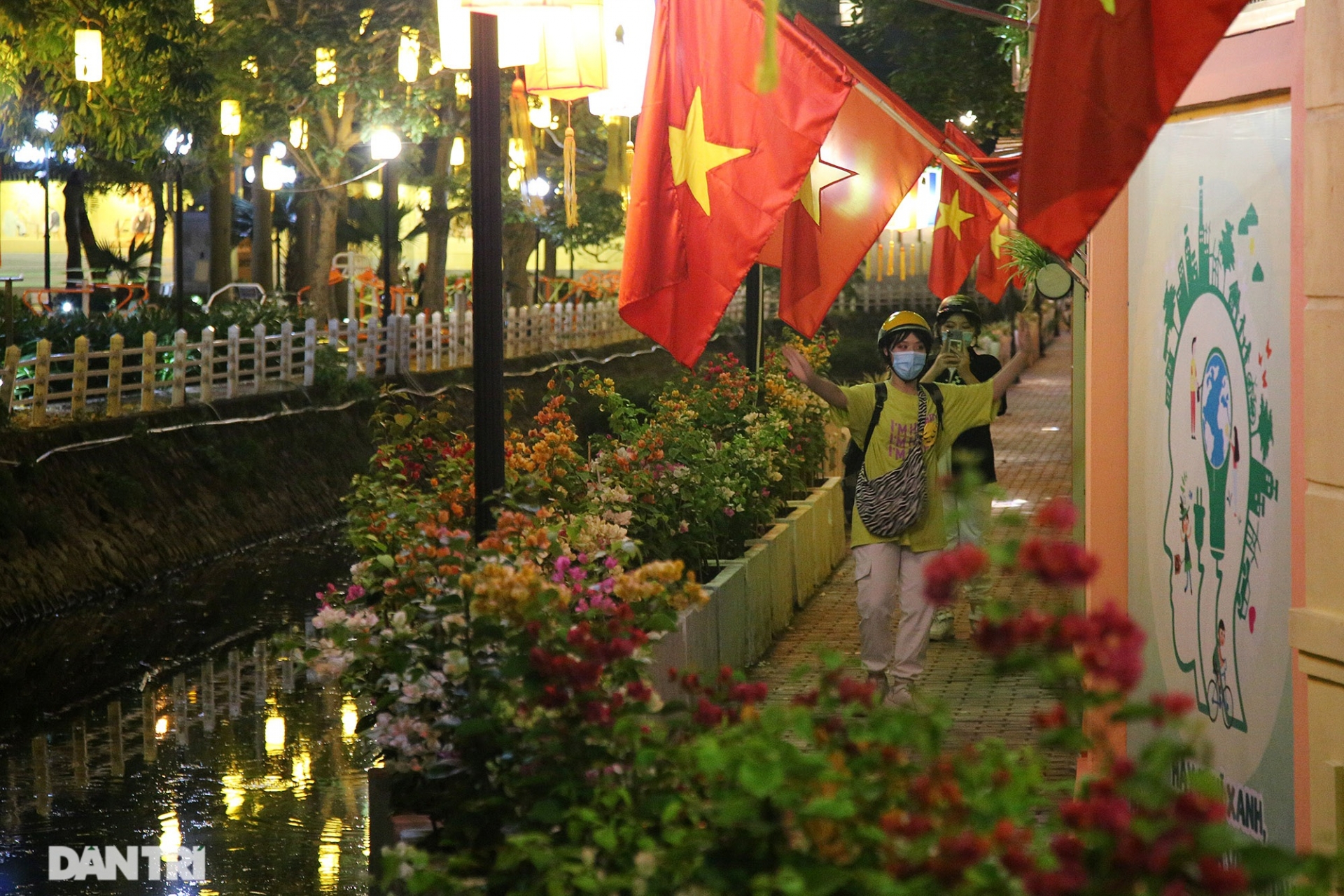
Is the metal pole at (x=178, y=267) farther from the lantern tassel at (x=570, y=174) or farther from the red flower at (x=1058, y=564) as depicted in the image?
the red flower at (x=1058, y=564)

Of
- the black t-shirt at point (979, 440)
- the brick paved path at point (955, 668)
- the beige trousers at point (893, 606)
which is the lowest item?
the brick paved path at point (955, 668)

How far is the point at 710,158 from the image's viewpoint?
679 centimetres

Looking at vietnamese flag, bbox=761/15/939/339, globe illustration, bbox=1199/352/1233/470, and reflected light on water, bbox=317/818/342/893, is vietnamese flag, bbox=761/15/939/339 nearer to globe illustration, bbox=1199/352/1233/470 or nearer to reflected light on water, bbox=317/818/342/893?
globe illustration, bbox=1199/352/1233/470

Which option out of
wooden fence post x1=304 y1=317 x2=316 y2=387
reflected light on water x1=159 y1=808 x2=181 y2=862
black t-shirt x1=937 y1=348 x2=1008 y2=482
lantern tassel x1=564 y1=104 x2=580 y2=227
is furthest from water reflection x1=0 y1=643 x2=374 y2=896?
wooden fence post x1=304 y1=317 x2=316 y2=387

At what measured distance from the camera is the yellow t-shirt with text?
7938mm

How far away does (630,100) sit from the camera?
952cm

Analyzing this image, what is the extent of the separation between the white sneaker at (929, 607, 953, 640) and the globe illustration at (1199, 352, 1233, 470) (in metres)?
5.22

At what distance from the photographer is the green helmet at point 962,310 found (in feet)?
31.7

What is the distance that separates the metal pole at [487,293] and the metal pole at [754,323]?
7905 mm

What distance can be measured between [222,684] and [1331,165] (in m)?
8.56

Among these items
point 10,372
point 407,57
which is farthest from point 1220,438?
point 407,57

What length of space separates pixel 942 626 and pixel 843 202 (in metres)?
3.10

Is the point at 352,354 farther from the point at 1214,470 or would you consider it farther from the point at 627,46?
the point at 1214,470

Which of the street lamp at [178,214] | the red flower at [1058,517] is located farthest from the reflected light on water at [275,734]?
the street lamp at [178,214]
